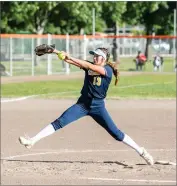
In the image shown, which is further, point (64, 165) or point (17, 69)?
point (17, 69)

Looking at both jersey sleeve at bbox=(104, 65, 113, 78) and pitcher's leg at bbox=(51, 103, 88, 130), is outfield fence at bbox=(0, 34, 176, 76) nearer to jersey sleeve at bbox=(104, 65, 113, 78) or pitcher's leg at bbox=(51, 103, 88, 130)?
pitcher's leg at bbox=(51, 103, 88, 130)

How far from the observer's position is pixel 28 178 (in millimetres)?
10281

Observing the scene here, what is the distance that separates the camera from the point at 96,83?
34.6 ft

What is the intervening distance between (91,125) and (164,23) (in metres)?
55.6

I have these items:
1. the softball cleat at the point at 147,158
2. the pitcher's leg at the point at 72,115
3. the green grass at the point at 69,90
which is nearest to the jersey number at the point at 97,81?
the pitcher's leg at the point at 72,115

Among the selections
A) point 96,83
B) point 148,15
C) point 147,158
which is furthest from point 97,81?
point 148,15

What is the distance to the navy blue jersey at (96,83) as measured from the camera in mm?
10469

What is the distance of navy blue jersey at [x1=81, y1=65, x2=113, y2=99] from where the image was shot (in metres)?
10.5

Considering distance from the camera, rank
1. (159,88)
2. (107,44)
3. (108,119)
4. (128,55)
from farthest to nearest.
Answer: (128,55)
(107,44)
(159,88)
(108,119)

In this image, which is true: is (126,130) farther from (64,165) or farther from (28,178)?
(28,178)

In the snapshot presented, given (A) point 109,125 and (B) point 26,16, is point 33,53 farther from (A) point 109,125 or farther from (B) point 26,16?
(A) point 109,125

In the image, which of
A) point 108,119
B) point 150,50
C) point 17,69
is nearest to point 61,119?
point 108,119

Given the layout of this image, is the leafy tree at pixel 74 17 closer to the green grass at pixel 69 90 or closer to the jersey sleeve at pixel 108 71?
the green grass at pixel 69 90

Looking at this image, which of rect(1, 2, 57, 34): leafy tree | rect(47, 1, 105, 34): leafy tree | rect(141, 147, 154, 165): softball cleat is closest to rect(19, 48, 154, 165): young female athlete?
rect(141, 147, 154, 165): softball cleat
